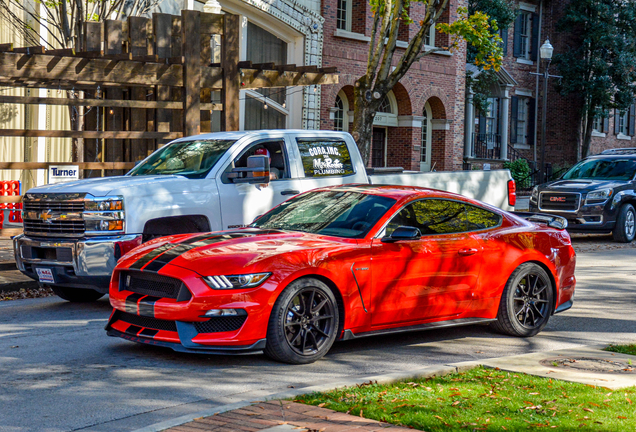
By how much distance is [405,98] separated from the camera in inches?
1232

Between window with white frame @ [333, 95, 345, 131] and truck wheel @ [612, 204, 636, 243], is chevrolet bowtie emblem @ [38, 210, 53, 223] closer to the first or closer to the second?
truck wheel @ [612, 204, 636, 243]

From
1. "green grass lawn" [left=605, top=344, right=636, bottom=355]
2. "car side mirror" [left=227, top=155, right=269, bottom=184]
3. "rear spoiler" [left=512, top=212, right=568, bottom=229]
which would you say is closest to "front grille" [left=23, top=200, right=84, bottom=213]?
"car side mirror" [left=227, top=155, right=269, bottom=184]

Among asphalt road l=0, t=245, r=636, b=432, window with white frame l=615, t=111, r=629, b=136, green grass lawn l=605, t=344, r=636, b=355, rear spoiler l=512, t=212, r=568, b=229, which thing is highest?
window with white frame l=615, t=111, r=629, b=136

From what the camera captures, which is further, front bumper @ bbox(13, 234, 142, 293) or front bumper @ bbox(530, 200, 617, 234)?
front bumper @ bbox(530, 200, 617, 234)

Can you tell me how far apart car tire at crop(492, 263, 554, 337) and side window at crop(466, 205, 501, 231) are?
51 cm

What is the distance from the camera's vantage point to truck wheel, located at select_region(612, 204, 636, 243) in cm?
1934

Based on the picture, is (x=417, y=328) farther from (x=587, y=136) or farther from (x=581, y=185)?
(x=587, y=136)

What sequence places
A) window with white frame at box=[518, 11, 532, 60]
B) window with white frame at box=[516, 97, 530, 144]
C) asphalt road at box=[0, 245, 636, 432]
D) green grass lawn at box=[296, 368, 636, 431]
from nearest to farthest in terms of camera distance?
green grass lawn at box=[296, 368, 636, 431]
asphalt road at box=[0, 245, 636, 432]
window with white frame at box=[518, 11, 532, 60]
window with white frame at box=[516, 97, 530, 144]

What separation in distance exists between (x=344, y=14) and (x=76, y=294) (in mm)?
21177

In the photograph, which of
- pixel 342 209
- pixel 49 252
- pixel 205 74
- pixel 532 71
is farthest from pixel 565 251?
pixel 532 71

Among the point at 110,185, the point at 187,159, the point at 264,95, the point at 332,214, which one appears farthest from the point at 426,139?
the point at 332,214

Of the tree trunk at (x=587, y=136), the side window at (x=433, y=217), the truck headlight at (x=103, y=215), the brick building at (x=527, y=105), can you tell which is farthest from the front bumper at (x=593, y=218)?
the tree trunk at (x=587, y=136)

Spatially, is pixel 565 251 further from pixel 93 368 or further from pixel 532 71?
pixel 532 71

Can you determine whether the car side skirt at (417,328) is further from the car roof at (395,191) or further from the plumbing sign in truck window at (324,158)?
the plumbing sign in truck window at (324,158)
